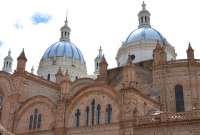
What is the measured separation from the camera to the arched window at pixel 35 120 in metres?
Result: 46.7

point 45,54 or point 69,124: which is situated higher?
point 45,54

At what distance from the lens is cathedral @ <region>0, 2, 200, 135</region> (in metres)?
37.0

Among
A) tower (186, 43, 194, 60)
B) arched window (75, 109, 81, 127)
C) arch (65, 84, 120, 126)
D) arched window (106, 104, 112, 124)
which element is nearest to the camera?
arched window (106, 104, 112, 124)

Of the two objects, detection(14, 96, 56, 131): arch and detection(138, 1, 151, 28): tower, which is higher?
detection(138, 1, 151, 28): tower

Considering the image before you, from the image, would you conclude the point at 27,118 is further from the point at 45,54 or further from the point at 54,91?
the point at 45,54

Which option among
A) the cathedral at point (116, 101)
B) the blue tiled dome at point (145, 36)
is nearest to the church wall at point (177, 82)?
the cathedral at point (116, 101)

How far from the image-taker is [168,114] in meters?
35.5

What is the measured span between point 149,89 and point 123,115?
9.88 m

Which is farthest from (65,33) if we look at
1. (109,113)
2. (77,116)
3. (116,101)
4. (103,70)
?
(116,101)

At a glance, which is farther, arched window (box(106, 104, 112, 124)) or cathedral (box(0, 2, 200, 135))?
arched window (box(106, 104, 112, 124))

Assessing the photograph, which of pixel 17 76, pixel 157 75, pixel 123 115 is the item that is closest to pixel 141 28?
pixel 157 75

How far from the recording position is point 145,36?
62.5 metres

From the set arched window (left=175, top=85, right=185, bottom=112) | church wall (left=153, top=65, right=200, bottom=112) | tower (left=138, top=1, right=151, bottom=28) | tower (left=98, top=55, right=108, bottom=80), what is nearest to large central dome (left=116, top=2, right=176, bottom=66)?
tower (left=138, top=1, right=151, bottom=28)

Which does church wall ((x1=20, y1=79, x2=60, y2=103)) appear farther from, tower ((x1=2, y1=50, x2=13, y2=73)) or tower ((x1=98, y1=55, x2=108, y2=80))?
tower ((x1=2, y1=50, x2=13, y2=73))
